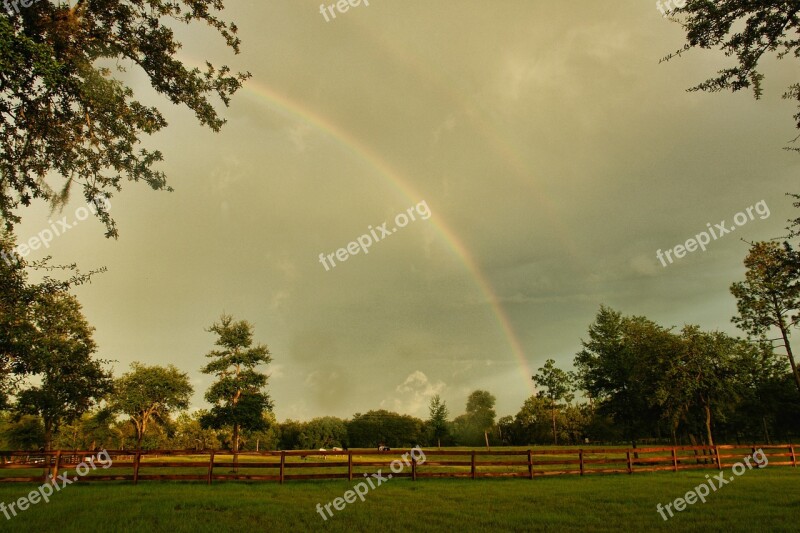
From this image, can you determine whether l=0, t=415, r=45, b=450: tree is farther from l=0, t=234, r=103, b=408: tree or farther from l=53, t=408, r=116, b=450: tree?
l=0, t=234, r=103, b=408: tree

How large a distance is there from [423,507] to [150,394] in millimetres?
54874

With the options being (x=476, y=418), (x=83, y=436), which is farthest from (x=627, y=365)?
(x=83, y=436)

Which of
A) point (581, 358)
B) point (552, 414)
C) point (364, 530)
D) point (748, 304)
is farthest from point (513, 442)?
point (364, 530)

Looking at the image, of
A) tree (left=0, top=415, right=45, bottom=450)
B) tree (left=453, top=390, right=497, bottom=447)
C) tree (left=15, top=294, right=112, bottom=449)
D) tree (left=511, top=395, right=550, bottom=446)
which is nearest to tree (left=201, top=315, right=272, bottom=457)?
tree (left=15, top=294, right=112, bottom=449)

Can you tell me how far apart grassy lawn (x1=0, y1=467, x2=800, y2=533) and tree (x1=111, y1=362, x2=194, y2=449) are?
4091cm

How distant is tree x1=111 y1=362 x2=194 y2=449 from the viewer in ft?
174

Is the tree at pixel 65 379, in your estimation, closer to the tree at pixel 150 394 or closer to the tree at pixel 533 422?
the tree at pixel 150 394

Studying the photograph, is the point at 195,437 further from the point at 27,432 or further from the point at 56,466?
the point at 56,466

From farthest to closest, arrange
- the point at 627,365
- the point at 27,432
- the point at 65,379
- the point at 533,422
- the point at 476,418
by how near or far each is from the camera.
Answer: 1. the point at 476,418
2. the point at 533,422
3. the point at 27,432
4. the point at 627,365
5. the point at 65,379

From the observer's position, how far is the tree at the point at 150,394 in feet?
174

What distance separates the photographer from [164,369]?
5697 centimetres

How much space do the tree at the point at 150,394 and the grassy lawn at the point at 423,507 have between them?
4091 cm

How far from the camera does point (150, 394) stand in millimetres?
55312

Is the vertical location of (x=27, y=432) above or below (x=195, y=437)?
above
